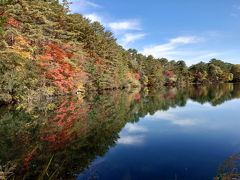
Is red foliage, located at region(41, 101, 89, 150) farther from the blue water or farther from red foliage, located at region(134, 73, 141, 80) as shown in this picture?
red foliage, located at region(134, 73, 141, 80)

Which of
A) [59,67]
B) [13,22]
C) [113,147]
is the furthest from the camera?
[59,67]

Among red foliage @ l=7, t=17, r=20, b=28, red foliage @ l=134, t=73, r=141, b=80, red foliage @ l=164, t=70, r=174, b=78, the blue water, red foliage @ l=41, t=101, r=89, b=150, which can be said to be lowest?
the blue water

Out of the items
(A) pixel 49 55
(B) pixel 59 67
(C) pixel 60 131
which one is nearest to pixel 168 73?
(B) pixel 59 67

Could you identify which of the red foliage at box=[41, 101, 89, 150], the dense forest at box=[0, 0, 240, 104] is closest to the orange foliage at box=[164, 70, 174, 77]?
the dense forest at box=[0, 0, 240, 104]

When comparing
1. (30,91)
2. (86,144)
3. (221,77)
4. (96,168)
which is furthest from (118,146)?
(221,77)

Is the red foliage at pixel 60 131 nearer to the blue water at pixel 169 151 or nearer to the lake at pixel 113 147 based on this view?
the lake at pixel 113 147

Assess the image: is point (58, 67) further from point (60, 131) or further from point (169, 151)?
point (169, 151)

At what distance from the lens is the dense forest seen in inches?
1105

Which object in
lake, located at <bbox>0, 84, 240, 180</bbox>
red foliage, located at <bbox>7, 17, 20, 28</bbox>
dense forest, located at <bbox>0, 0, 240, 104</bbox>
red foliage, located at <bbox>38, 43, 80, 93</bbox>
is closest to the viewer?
lake, located at <bbox>0, 84, 240, 180</bbox>

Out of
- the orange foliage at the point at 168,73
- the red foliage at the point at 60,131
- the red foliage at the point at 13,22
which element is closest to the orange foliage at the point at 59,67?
the red foliage at the point at 13,22

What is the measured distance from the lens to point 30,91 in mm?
30562

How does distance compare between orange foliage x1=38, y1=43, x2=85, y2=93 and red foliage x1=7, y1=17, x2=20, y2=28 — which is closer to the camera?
red foliage x1=7, y1=17, x2=20, y2=28

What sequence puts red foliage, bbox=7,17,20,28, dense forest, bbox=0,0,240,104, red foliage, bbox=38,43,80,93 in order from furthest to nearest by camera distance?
red foliage, bbox=38,43,80,93 → red foliage, bbox=7,17,20,28 → dense forest, bbox=0,0,240,104

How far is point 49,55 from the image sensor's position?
35719 millimetres
